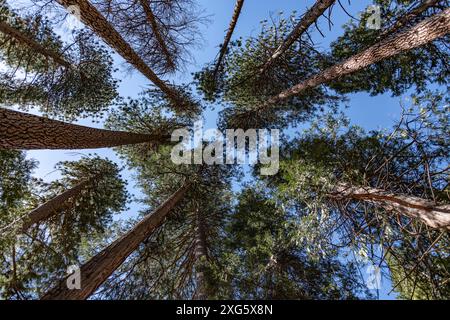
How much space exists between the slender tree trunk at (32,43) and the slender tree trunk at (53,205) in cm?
361

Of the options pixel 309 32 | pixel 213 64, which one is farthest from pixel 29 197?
pixel 309 32

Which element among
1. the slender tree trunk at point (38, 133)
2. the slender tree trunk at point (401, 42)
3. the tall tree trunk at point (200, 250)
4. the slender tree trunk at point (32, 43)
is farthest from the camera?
the slender tree trunk at point (32, 43)

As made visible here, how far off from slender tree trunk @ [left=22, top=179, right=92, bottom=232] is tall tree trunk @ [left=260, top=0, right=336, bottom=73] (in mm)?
6869

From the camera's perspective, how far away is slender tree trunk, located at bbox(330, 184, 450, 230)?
306 centimetres

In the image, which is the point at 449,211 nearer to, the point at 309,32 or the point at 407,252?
the point at 407,252

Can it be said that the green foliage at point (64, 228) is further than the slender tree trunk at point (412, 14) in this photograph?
No

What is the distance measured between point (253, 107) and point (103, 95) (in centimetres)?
496

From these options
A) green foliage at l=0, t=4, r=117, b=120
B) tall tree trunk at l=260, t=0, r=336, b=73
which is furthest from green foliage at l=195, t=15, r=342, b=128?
green foliage at l=0, t=4, r=117, b=120

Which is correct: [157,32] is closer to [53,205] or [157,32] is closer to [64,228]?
[53,205]

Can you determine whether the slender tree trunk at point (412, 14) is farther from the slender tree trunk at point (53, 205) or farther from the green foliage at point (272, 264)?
the slender tree trunk at point (53, 205)

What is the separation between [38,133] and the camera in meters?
3.51

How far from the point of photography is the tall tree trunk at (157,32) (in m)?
6.43

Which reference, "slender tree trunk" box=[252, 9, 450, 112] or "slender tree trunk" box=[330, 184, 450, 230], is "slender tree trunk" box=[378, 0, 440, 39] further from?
"slender tree trunk" box=[330, 184, 450, 230]

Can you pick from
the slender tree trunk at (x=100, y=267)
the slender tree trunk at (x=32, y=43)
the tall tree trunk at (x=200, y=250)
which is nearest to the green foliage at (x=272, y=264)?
the tall tree trunk at (x=200, y=250)
